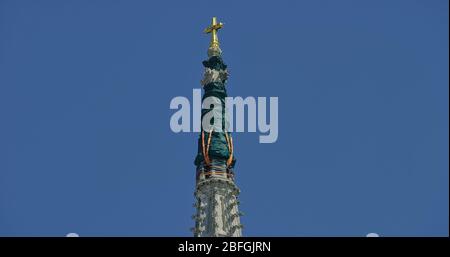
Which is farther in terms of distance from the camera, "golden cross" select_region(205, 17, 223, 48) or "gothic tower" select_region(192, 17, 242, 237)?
"golden cross" select_region(205, 17, 223, 48)

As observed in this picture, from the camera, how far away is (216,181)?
399 feet

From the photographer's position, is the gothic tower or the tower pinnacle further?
the tower pinnacle

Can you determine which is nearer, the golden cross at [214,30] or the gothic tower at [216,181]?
the gothic tower at [216,181]

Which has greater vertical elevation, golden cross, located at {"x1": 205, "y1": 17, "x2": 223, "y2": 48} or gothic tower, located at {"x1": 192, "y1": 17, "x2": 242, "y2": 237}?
golden cross, located at {"x1": 205, "y1": 17, "x2": 223, "y2": 48}

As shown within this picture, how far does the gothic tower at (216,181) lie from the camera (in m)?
117

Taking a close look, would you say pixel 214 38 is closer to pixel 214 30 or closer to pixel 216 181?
pixel 214 30

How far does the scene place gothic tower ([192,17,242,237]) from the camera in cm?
11656

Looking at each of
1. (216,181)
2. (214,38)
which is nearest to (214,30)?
(214,38)

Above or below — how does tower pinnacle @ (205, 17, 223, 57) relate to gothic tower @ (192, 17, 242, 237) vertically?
above
